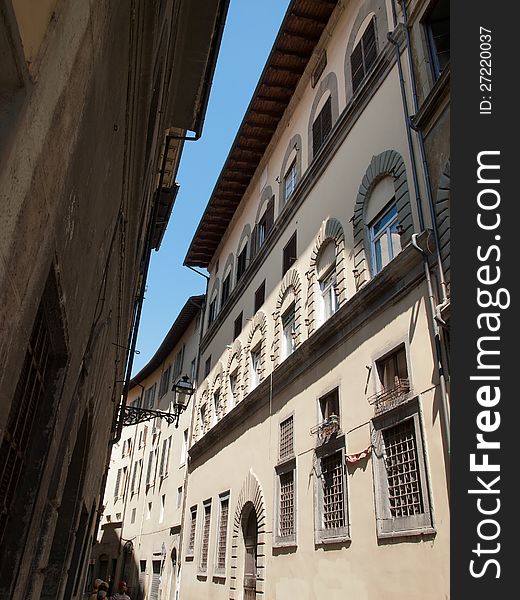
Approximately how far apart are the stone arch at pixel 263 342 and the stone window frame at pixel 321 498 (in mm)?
4902

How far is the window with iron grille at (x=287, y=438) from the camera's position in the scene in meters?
11.7

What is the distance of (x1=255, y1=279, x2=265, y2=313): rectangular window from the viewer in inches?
648

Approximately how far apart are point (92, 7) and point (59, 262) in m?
1.19

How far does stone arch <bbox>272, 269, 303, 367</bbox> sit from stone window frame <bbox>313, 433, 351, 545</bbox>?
3059 millimetres

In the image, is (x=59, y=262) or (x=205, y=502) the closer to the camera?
(x=59, y=262)

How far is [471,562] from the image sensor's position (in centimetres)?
276

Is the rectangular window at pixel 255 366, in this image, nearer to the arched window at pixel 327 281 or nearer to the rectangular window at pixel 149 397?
the arched window at pixel 327 281

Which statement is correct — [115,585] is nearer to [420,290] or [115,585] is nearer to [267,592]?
[267,592]

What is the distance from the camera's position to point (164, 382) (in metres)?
30.0

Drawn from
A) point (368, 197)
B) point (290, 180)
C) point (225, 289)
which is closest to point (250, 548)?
point (368, 197)

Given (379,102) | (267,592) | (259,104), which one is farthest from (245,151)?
(267,592)

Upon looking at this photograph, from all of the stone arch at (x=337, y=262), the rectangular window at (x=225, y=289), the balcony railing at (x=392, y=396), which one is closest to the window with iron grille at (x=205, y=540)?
the rectangular window at (x=225, y=289)

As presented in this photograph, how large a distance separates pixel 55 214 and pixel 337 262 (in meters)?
8.82

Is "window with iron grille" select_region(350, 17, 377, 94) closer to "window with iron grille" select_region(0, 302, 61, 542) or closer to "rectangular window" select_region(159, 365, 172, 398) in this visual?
"window with iron grille" select_region(0, 302, 61, 542)
